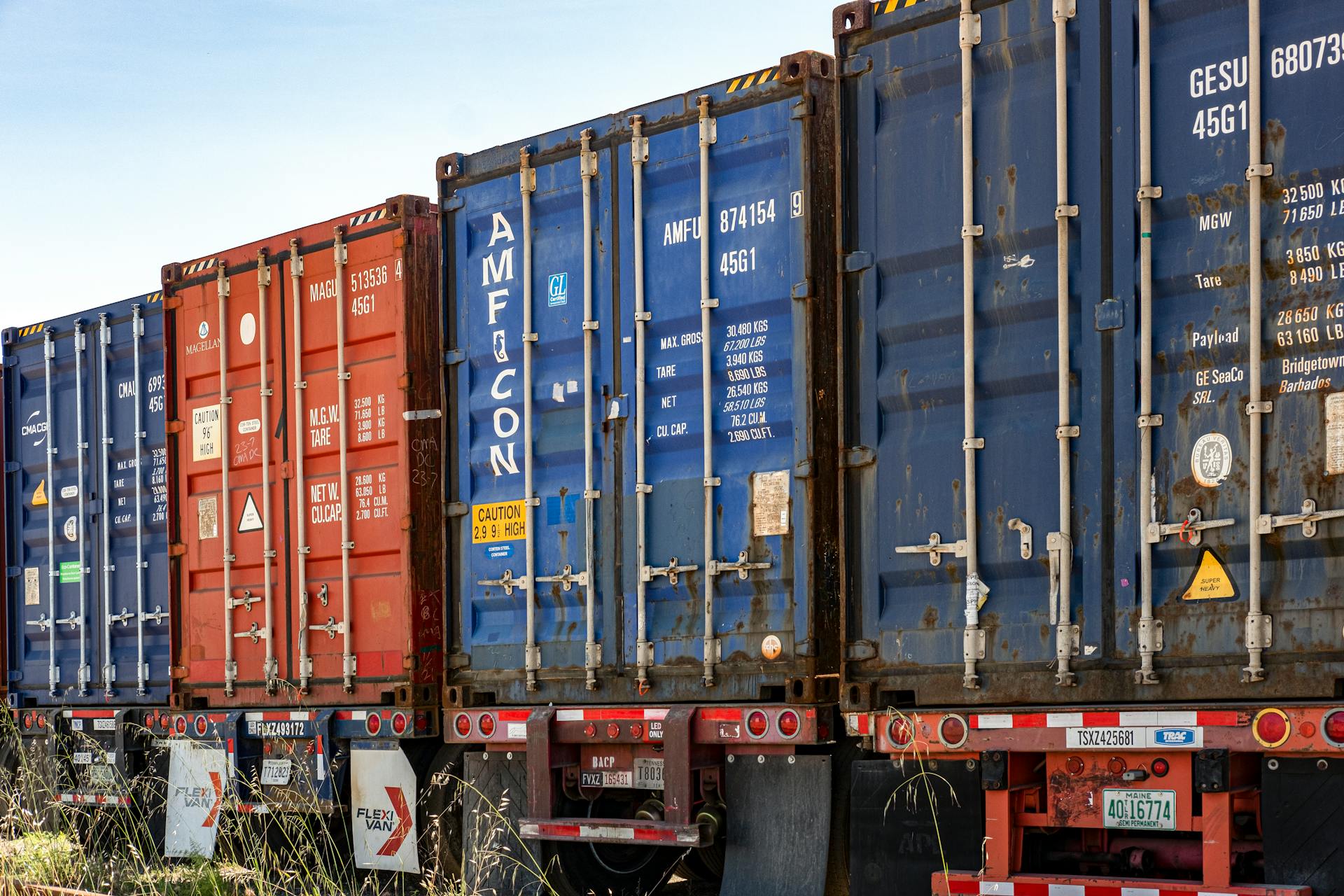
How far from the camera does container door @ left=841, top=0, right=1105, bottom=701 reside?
636 centimetres

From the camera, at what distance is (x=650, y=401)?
8148 mm

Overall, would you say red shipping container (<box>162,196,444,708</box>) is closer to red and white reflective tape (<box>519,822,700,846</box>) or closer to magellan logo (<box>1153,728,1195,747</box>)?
red and white reflective tape (<box>519,822,700,846</box>)

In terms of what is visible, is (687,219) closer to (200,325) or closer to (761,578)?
(761,578)

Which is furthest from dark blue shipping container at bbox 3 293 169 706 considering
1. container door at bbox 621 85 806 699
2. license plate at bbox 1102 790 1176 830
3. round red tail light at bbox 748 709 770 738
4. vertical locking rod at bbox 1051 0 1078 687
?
license plate at bbox 1102 790 1176 830

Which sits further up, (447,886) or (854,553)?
(854,553)

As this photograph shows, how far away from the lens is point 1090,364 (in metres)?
6.31


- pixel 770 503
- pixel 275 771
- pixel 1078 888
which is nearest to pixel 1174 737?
pixel 1078 888

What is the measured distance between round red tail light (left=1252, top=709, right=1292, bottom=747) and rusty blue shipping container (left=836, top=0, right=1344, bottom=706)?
8 cm

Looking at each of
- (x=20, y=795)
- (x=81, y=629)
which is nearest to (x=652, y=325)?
(x=81, y=629)

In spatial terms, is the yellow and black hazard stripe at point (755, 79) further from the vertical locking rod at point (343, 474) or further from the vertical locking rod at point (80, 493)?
the vertical locking rod at point (80, 493)

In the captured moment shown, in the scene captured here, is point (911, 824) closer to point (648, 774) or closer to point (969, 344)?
point (648, 774)

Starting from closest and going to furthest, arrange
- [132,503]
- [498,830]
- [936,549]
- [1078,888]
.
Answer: [1078,888], [936,549], [498,830], [132,503]

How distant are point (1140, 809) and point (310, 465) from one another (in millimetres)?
6106

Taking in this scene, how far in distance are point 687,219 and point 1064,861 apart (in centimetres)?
358
